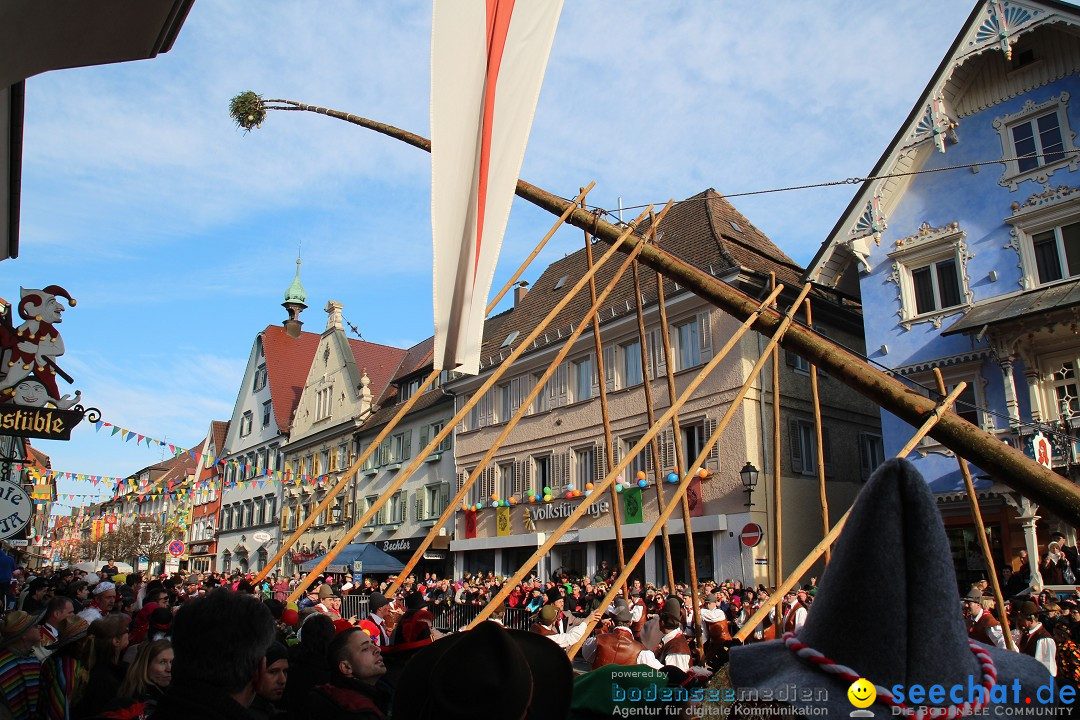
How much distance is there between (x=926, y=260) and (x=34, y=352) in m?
17.8

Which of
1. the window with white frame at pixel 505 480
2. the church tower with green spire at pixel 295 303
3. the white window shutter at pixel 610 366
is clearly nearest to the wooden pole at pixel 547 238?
the white window shutter at pixel 610 366

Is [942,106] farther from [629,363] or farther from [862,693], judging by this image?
[862,693]

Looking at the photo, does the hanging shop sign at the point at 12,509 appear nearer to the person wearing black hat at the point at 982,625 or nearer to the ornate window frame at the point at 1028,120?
the person wearing black hat at the point at 982,625

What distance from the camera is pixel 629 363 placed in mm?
24672

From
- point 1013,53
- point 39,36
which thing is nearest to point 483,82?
point 39,36

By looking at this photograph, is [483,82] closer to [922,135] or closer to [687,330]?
[922,135]

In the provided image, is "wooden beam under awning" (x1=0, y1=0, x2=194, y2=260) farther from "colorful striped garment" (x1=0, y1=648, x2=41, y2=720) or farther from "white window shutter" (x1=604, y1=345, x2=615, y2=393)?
"white window shutter" (x1=604, y1=345, x2=615, y2=393)

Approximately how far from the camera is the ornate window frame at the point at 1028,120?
52.7 feet

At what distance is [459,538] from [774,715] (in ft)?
96.3

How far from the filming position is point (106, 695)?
479 cm

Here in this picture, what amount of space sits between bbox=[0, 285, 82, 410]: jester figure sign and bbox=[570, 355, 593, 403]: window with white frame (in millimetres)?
17612

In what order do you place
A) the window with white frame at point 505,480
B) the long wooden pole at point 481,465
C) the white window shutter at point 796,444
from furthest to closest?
the window with white frame at point 505,480 → the white window shutter at point 796,444 → the long wooden pole at point 481,465

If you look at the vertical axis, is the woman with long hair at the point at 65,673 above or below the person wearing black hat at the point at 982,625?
above

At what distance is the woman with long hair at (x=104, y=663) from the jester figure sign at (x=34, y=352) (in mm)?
5070
